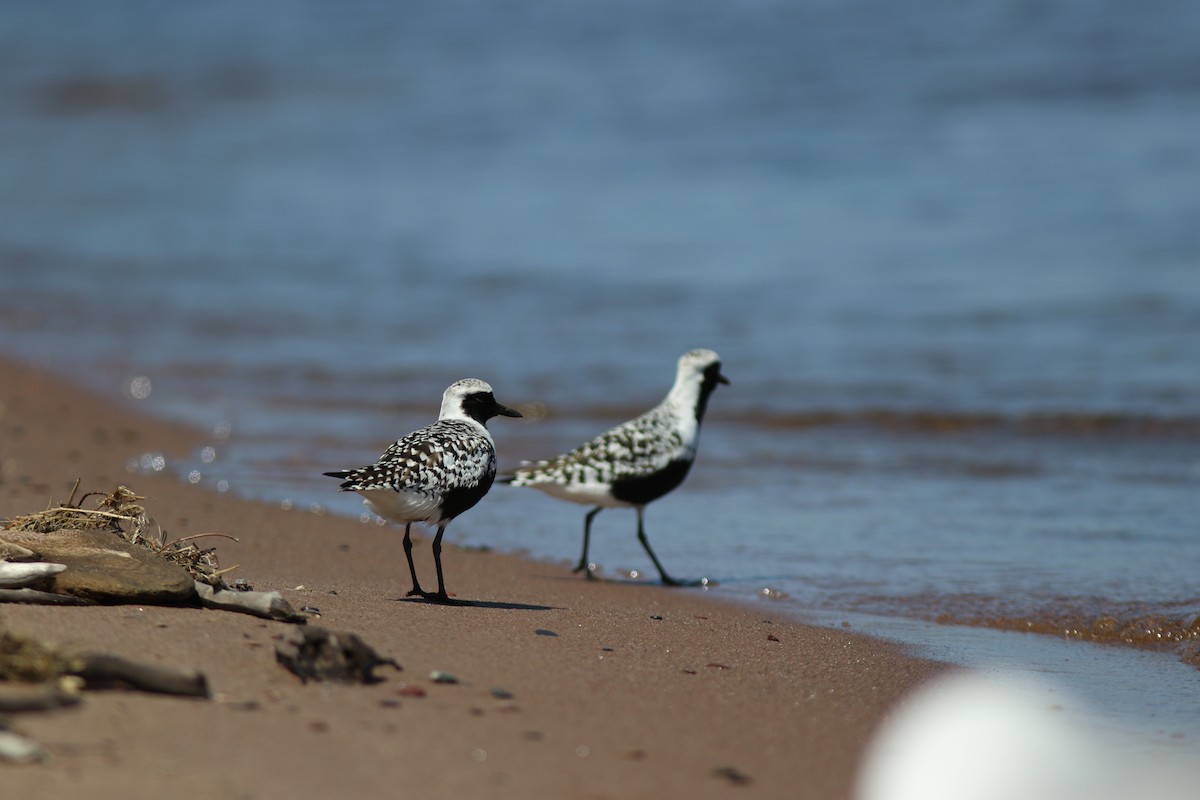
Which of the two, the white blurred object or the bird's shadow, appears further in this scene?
the bird's shadow

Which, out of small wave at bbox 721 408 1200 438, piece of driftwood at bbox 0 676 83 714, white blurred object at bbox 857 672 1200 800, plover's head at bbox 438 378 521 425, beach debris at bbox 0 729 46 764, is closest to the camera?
beach debris at bbox 0 729 46 764

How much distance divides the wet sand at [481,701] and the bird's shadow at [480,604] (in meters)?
0.03

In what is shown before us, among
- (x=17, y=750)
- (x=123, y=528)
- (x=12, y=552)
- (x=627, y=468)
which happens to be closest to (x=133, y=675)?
(x=17, y=750)

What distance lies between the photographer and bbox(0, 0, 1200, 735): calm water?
27.4 feet

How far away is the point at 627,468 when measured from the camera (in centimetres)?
782

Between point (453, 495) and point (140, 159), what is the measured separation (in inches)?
877

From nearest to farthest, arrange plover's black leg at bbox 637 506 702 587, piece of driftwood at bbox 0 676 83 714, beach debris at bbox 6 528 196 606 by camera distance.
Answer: piece of driftwood at bbox 0 676 83 714
beach debris at bbox 6 528 196 606
plover's black leg at bbox 637 506 702 587

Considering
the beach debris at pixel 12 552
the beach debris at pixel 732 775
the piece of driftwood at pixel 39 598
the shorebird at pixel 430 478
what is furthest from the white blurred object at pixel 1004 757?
the beach debris at pixel 12 552

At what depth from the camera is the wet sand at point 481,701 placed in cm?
373

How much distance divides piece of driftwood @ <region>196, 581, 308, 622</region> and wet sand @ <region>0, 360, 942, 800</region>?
0.06 meters

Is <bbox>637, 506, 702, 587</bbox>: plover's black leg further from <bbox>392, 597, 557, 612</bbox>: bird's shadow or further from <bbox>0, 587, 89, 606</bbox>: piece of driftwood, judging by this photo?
<bbox>0, 587, 89, 606</bbox>: piece of driftwood

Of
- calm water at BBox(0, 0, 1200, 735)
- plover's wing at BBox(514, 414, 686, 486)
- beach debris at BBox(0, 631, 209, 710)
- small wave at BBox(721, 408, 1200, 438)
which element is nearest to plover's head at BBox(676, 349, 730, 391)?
plover's wing at BBox(514, 414, 686, 486)

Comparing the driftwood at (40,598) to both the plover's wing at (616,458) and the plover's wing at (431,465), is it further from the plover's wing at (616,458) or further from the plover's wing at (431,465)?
the plover's wing at (616,458)

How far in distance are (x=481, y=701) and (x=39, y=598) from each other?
5.25ft
